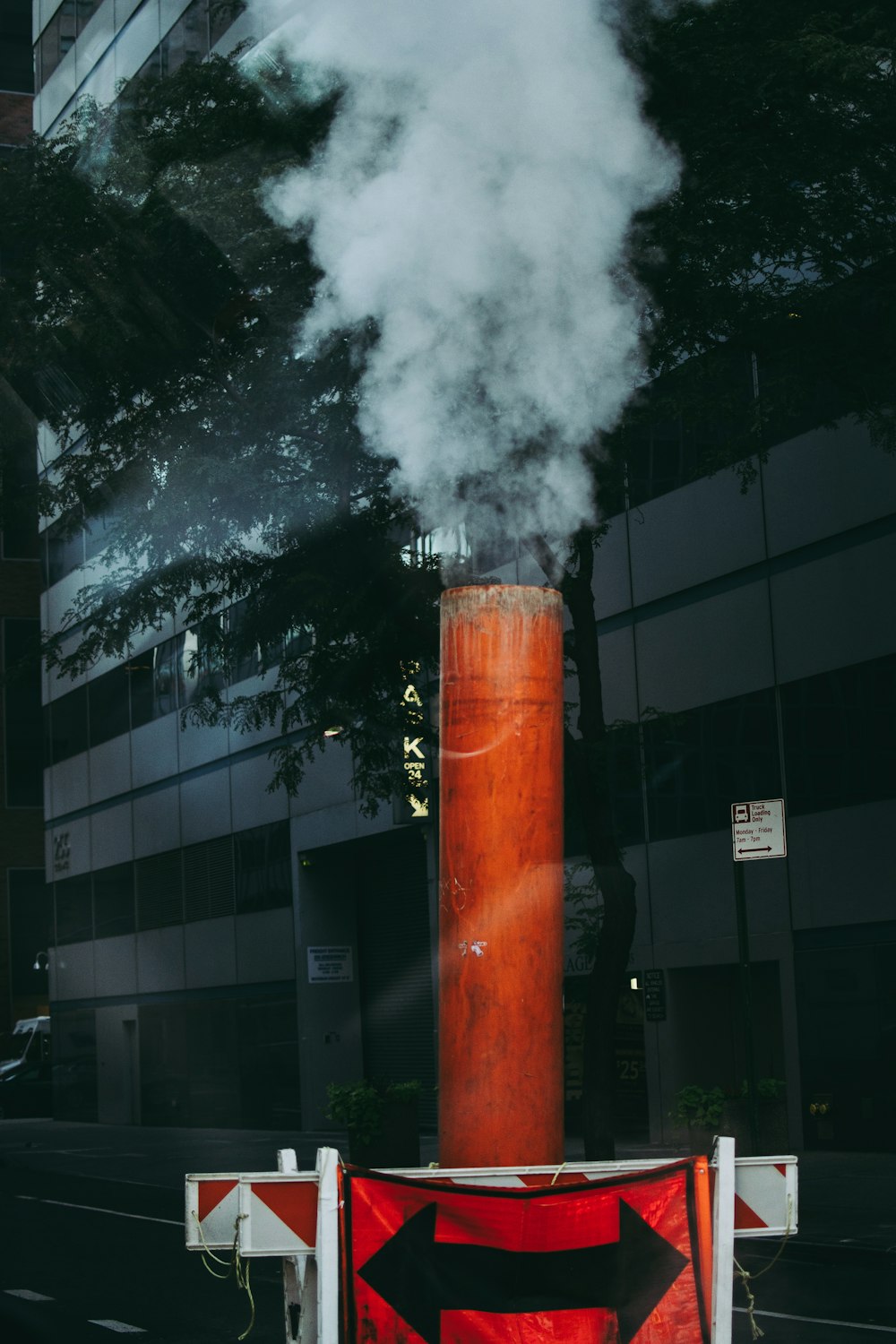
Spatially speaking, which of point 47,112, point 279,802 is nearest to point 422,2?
point 279,802

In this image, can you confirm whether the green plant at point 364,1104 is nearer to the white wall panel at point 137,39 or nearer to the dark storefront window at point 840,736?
the dark storefront window at point 840,736

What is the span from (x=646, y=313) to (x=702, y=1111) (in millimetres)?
6766

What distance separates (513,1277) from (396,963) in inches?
836

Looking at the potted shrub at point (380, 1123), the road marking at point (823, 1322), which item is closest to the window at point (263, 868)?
the potted shrub at point (380, 1123)

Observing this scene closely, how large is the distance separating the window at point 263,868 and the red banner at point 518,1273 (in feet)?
74.2

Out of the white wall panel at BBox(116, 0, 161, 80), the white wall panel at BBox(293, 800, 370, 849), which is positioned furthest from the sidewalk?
the white wall panel at BBox(116, 0, 161, 80)

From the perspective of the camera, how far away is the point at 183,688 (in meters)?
30.6

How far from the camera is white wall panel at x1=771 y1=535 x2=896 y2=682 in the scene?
16.2m

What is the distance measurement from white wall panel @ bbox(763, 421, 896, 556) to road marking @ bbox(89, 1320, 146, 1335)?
411 inches

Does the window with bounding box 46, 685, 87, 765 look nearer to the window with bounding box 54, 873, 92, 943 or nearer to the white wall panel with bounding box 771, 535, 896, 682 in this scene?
the window with bounding box 54, 873, 92, 943

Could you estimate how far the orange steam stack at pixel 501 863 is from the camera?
353 centimetres

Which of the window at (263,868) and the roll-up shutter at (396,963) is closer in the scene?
the roll-up shutter at (396,963)

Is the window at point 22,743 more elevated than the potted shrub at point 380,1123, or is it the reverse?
the window at point 22,743

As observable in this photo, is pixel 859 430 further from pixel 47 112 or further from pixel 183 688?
pixel 47 112
